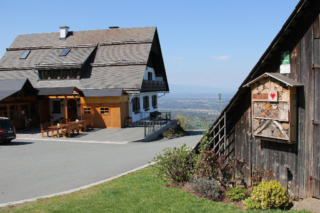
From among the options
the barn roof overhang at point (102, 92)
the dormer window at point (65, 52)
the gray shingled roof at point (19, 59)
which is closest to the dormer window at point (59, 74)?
the dormer window at point (65, 52)

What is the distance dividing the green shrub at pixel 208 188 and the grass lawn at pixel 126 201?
0.29 metres

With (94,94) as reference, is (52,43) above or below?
above

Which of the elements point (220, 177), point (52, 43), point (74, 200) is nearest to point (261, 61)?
point (220, 177)

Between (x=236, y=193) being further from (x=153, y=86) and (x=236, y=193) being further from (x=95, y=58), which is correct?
(x=95, y=58)

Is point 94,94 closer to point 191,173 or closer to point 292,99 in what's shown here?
point 191,173

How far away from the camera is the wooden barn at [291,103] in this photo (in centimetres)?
709

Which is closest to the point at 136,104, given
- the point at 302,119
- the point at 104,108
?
the point at 104,108

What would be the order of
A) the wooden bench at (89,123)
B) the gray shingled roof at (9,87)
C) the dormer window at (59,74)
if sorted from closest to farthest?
the gray shingled roof at (9,87) < the wooden bench at (89,123) < the dormer window at (59,74)

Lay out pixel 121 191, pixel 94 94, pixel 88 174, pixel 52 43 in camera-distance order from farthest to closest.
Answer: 1. pixel 52 43
2. pixel 94 94
3. pixel 88 174
4. pixel 121 191

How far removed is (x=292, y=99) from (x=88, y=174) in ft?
Answer: 26.1

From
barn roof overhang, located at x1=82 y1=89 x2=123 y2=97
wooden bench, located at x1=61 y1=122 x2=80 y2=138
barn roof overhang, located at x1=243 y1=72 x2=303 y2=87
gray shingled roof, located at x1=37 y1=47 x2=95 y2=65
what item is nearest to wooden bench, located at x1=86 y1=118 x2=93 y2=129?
wooden bench, located at x1=61 y1=122 x2=80 y2=138

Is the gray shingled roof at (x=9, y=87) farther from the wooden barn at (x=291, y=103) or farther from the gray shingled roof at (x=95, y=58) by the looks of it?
the wooden barn at (x=291, y=103)

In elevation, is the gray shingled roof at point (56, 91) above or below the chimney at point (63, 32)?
below

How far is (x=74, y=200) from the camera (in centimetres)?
805
